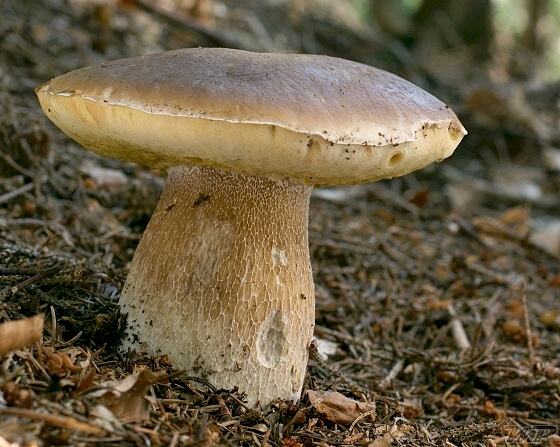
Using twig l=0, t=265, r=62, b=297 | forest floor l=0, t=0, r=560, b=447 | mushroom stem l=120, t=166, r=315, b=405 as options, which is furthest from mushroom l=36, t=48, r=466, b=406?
twig l=0, t=265, r=62, b=297

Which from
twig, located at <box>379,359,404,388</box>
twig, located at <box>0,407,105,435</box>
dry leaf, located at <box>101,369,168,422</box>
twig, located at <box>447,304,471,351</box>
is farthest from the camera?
twig, located at <box>447,304,471,351</box>

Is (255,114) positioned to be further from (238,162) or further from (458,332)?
(458,332)

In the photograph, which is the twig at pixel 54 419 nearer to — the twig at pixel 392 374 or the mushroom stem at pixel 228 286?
the mushroom stem at pixel 228 286

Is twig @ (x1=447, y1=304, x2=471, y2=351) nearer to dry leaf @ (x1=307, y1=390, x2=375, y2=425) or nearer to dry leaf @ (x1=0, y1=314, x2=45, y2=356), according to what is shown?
dry leaf @ (x1=307, y1=390, x2=375, y2=425)

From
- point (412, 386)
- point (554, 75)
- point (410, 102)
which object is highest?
point (554, 75)

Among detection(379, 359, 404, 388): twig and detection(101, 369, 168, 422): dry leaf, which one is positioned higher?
Result: detection(101, 369, 168, 422): dry leaf

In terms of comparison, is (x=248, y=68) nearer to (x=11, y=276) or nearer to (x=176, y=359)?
(x=176, y=359)

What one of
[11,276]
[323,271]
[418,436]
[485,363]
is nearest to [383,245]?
[323,271]
